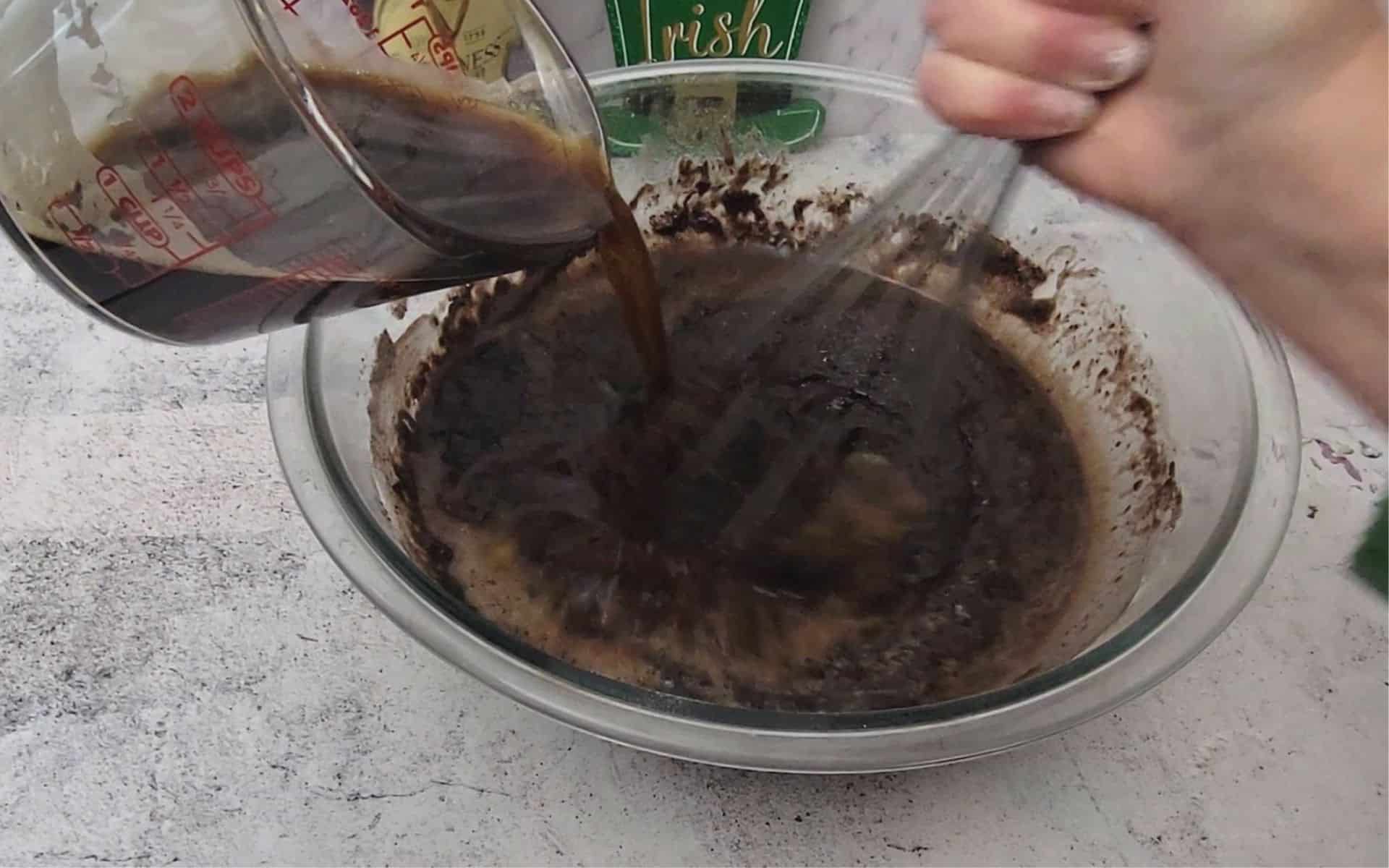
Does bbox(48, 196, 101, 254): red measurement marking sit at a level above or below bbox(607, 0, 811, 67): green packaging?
above

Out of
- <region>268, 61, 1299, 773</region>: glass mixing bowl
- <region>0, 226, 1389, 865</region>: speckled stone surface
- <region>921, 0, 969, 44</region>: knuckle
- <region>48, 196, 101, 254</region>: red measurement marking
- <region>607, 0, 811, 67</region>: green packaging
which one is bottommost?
<region>0, 226, 1389, 865</region>: speckled stone surface

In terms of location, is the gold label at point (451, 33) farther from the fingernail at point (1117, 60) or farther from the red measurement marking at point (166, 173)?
the fingernail at point (1117, 60)

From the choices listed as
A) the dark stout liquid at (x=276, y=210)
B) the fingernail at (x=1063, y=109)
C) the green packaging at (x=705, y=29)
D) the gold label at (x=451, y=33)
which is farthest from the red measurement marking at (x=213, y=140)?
the green packaging at (x=705, y=29)

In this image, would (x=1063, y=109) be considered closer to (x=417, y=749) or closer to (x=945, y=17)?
(x=945, y=17)

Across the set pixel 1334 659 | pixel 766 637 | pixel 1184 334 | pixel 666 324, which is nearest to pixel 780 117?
pixel 666 324

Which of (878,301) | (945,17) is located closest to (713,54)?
(878,301)

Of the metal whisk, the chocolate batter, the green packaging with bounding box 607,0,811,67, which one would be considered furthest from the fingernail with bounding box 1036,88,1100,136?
the green packaging with bounding box 607,0,811,67

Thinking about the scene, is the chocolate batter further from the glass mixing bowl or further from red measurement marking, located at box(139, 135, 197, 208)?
red measurement marking, located at box(139, 135, 197, 208)
